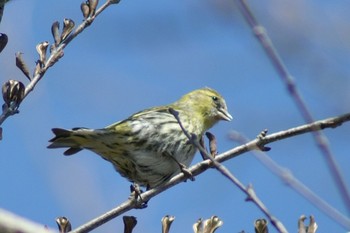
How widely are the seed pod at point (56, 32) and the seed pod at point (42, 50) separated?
0.06m

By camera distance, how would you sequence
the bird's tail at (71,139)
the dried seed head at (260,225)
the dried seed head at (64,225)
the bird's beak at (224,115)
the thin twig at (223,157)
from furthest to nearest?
the bird's beak at (224,115) → the bird's tail at (71,139) → the dried seed head at (64,225) → the dried seed head at (260,225) → the thin twig at (223,157)

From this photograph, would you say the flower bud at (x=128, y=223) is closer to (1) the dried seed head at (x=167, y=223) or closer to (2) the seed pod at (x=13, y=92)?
(1) the dried seed head at (x=167, y=223)

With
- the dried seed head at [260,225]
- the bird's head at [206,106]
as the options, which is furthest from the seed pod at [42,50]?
the bird's head at [206,106]

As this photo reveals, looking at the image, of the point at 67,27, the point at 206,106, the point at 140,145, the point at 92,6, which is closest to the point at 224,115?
the point at 206,106

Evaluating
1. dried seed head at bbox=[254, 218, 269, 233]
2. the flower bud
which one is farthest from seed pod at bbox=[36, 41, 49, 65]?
dried seed head at bbox=[254, 218, 269, 233]

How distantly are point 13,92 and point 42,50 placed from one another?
18.0 inches

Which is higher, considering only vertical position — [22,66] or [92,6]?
[92,6]

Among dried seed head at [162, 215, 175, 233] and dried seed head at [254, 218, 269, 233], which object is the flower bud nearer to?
dried seed head at [162, 215, 175, 233]

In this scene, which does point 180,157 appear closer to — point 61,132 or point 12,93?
point 61,132

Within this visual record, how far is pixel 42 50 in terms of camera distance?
3.94 m

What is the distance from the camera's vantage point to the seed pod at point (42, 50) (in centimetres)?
388

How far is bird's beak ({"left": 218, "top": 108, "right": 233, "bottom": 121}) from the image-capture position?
22.8 feet

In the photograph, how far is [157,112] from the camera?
6176 mm

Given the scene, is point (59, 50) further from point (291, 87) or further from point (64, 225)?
point (291, 87)
